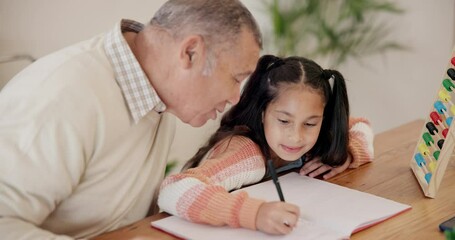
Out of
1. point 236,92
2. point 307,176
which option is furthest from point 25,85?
point 307,176

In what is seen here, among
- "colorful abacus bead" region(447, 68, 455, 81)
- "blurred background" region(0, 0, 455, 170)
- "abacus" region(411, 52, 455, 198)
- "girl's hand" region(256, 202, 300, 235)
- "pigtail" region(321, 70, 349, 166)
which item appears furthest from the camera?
"blurred background" region(0, 0, 455, 170)

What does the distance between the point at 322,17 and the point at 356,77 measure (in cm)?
51

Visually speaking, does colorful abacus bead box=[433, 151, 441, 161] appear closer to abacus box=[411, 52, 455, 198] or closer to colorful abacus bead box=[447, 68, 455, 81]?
abacus box=[411, 52, 455, 198]

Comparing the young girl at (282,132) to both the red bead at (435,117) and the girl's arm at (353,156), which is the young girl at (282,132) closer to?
the girl's arm at (353,156)

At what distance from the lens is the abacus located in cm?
155

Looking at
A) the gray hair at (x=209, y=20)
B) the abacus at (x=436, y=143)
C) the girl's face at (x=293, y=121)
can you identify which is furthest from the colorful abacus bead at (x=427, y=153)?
the gray hair at (x=209, y=20)

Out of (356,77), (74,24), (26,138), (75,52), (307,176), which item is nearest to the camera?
(26,138)

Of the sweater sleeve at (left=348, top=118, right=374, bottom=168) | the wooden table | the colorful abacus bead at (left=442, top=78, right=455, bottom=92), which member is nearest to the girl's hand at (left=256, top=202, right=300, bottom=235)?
the wooden table

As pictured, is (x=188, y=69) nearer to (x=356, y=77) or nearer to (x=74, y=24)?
(x=74, y=24)

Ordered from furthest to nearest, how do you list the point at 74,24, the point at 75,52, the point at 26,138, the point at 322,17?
the point at 322,17, the point at 74,24, the point at 75,52, the point at 26,138

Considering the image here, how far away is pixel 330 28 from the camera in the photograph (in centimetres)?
307

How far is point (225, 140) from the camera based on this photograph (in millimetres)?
1732

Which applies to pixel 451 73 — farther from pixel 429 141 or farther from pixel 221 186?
pixel 221 186

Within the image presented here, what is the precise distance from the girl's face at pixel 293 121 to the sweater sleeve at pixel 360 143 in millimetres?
144
